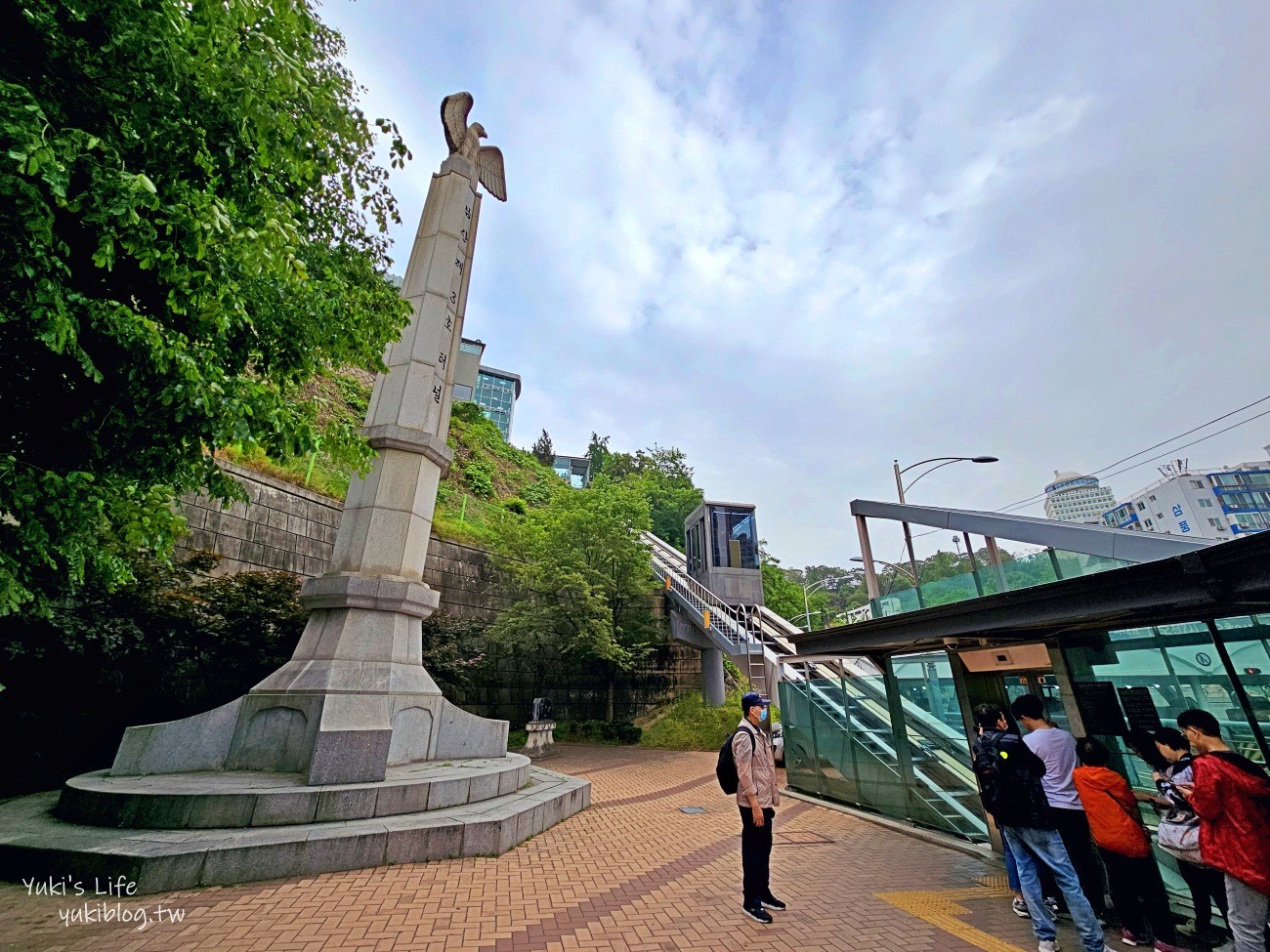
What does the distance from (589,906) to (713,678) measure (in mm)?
14882

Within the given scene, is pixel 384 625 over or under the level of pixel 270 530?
under

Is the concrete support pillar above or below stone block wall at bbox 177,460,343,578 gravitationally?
below

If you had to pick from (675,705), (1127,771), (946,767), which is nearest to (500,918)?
(1127,771)

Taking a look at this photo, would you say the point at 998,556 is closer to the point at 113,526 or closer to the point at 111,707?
the point at 113,526

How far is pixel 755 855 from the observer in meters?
4.54

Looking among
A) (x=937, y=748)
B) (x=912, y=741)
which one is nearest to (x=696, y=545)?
(x=912, y=741)

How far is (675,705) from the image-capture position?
61.1ft

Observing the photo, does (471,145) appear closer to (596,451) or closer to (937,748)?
(937,748)

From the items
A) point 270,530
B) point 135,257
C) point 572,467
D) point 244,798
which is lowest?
point 244,798

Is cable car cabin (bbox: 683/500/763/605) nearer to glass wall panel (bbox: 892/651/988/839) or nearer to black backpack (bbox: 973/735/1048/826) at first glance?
glass wall panel (bbox: 892/651/988/839)

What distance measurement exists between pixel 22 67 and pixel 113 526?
2.85 meters

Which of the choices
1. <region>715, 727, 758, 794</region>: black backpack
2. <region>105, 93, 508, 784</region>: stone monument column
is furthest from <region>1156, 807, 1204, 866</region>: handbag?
<region>105, 93, 508, 784</region>: stone monument column

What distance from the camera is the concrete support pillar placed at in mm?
18438

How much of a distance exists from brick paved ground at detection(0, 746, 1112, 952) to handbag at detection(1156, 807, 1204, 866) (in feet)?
3.79
